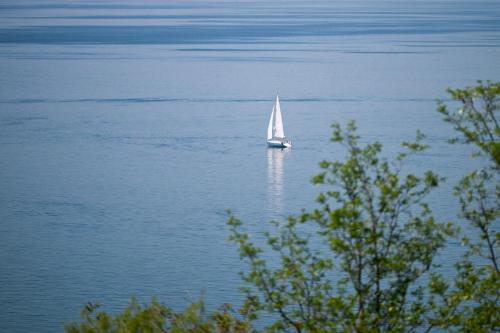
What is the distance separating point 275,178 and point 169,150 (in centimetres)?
1024

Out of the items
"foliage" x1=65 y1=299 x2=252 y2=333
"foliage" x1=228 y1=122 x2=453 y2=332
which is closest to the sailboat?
"foliage" x1=65 y1=299 x2=252 y2=333

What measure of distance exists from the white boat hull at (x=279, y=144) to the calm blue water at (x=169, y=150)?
49 centimetres

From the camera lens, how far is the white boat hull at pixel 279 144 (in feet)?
207

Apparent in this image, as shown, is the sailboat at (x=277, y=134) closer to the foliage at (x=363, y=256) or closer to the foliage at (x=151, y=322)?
the foliage at (x=151, y=322)

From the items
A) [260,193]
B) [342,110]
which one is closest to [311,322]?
[260,193]

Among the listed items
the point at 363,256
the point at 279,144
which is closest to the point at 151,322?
the point at 363,256

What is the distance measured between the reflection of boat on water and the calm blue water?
0.43 feet

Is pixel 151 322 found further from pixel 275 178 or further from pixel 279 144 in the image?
pixel 279 144

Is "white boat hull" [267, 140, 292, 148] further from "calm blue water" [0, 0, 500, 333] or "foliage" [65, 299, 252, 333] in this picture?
"foliage" [65, 299, 252, 333]

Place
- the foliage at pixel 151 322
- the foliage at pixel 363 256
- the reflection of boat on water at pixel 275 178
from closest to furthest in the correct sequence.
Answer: the foliage at pixel 363 256, the foliage at pixel 151 322, the reflection of boat on water at pixel 275 178

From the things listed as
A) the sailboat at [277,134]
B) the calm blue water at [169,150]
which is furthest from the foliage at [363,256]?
the sailboat at [277,134]

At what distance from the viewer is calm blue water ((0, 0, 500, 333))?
3731 cm

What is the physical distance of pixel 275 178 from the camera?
54438 millimetres

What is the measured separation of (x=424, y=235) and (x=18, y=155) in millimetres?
51730
